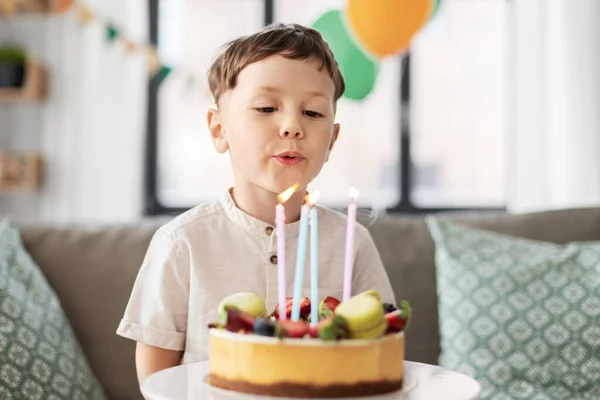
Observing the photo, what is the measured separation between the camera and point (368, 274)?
1.51m

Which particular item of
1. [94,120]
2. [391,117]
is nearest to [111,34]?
[94,120]

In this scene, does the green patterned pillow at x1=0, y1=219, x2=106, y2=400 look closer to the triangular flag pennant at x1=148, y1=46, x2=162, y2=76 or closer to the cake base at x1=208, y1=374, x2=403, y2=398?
the cake base at x1=208, y1=374, x2=403, y2=398

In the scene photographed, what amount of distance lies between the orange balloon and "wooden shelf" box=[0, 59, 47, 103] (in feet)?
6.45

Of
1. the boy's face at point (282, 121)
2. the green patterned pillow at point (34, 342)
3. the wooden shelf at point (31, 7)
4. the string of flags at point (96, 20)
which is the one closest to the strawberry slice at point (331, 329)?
the boy's face at point (282, 121)

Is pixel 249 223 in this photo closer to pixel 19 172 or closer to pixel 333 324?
pixel 333 324

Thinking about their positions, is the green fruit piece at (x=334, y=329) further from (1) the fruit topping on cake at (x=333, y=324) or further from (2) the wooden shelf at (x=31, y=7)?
(2) the wooden shelf at (x=31, y=7)

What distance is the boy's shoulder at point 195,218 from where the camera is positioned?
1432mm

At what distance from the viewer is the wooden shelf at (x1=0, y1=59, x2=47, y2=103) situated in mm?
4051

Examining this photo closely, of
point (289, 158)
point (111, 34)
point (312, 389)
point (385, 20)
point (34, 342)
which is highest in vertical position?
point (111, 34)

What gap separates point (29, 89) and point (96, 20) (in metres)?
0.49

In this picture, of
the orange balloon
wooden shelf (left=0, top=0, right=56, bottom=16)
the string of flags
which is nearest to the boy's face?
the orange balloon

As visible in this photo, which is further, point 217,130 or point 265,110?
point 217,130

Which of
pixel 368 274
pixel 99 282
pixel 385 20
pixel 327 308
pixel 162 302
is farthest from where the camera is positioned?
pixel 385 20

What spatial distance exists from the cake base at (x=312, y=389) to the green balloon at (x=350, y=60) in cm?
204
